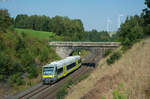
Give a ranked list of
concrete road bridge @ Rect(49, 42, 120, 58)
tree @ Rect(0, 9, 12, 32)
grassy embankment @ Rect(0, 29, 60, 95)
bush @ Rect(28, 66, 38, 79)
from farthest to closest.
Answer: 1. concrete road bridge @ Rect(49, 42, 120, 58)
2. tree @ Rect(0, 9, 12, 32)
3. bush @ Rect(28, 66, 38, 79)
4. grassy embankment @ Rect(0, 29, 60, 95)

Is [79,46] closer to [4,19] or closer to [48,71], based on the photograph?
[4,19]

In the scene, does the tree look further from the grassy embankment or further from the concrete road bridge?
the concrete road bridge

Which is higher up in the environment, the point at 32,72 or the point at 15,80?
the point at 32,72

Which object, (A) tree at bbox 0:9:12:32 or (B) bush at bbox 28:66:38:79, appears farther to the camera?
(A) tree at bbox 0:9:12:32

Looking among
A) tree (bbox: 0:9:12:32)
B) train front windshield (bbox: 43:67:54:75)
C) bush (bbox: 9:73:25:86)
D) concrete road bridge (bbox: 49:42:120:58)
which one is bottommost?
bush (bbox: 9:73:25:86)

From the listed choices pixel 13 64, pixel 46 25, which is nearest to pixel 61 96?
pixel 13 64

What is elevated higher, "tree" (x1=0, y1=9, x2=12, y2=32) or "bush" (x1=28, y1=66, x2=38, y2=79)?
"tree" (x1=0, y1=9, x2=12, y2=32)

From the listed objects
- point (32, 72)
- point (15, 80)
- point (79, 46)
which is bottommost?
point (15, 80)

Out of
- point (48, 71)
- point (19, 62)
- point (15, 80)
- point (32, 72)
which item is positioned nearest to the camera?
point (48, 71)

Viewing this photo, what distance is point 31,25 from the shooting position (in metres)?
107

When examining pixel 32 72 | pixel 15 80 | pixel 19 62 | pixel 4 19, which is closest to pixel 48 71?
pixel 15 80

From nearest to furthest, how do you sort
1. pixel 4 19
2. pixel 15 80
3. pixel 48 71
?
pixel 48 71 → pixel 15 80 → pixel 4 19

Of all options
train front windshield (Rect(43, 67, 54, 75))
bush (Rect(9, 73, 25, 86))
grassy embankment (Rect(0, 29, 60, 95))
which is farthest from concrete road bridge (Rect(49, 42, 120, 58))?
bush (Rect(9, 73, 25, 86))

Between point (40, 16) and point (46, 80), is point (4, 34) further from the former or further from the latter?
point (40, 16)
